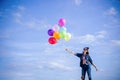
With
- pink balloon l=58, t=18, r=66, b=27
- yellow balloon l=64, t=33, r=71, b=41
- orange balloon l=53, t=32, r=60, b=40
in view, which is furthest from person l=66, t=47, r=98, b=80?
pink balloon l=58, t=18, r=66, b=27

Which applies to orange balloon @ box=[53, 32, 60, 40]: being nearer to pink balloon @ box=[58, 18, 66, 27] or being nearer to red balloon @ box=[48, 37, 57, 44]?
red balloon @ box=[48, 37, 57, 44]

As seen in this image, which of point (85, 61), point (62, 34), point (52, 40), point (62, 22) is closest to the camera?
point (85, 61)

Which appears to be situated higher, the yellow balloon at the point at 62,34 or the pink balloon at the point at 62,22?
the pink balloon at the point at 62,22

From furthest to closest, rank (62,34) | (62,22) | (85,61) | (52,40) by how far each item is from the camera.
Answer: (62,22) → (52,40) → (62,34) → (85,61)

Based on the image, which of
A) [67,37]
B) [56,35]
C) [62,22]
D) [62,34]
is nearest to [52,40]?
[56,35]

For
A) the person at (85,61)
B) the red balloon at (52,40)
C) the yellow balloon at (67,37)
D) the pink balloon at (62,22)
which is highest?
the pink balloon at (62,22)

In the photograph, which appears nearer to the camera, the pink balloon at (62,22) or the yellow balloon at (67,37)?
the yellow balloon at (67,37)

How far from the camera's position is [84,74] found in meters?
6.64

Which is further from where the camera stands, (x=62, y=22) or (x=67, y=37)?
(x=62, y=22)

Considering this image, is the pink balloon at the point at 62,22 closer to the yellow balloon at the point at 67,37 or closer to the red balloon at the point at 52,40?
the yellow balloon at the point at 67,37

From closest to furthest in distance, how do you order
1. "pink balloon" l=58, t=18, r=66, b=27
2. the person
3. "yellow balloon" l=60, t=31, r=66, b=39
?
the person
"yellow balloon" l=60, t=31, r=66, b=39
"pink balloon" l=58, t=18, r=66, b=27

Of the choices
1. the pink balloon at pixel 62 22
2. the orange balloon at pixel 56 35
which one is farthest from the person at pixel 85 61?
the pink balloon at pixel 62 22

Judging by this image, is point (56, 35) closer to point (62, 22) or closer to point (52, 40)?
point (52, 40)

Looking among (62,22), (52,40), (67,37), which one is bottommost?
(52,40)
